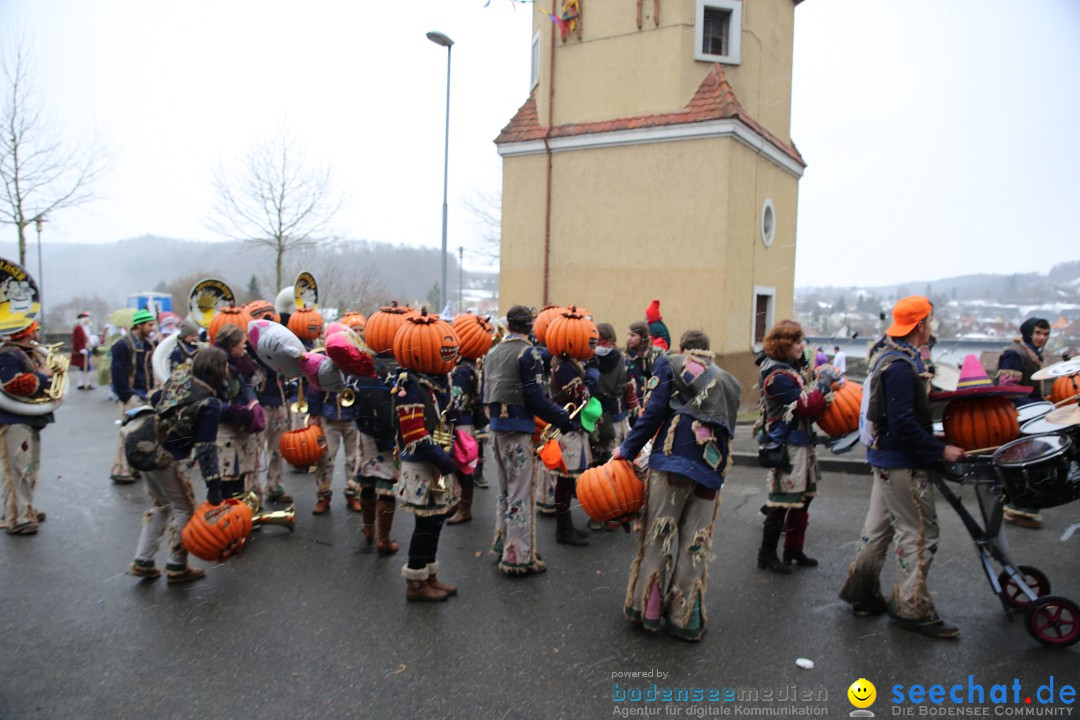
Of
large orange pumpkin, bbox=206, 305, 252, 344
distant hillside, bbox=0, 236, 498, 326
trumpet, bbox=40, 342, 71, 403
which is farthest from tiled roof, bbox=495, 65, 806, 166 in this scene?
trumpet, bbox=40, 342, 71, 403

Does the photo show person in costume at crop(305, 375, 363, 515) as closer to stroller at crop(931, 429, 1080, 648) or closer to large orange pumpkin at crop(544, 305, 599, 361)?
large orange pumpkin at crop(544, 305, 599, 361)

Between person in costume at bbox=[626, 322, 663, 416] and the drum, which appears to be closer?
the drum

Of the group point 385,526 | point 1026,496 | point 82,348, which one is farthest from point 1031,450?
point 82,348

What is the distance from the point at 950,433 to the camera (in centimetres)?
439

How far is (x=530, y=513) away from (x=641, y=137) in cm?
1113

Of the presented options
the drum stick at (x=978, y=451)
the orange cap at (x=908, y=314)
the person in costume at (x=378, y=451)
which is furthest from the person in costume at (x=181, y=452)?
the drum stick at (x=978, y=451)

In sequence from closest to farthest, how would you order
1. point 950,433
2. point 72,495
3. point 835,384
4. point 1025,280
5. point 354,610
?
point 950,433, point 354,610, point 835,384, point 72,495, point 1025,280

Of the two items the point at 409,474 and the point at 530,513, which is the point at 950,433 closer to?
the point at 530,513

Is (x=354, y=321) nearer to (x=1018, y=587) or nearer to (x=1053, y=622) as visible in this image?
(x=1018, y=587)

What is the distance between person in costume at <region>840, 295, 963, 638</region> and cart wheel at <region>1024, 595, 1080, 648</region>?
449mm

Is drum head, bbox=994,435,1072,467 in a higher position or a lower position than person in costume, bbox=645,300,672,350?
lower

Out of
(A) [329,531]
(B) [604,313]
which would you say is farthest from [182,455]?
(B) [604,313]

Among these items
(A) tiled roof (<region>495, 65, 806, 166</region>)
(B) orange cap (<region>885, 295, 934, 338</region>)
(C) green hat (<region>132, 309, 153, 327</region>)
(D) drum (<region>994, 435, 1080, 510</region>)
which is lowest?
(D) drum (<region>994, 435, 1080, 510</region>)

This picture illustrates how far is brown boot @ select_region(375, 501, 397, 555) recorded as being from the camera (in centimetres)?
604
